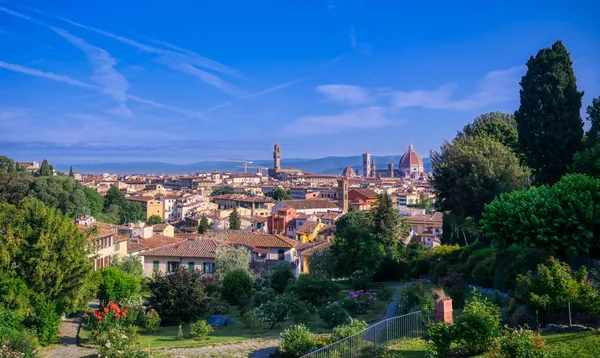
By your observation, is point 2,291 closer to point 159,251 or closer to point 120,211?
point 159,251

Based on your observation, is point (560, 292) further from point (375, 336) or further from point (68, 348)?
point (68, 348)

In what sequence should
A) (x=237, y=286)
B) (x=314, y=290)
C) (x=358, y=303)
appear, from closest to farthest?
(x=358, y=303) < (x=314, y=290) < (x=237, y=286)

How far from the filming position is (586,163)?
72.3 ft

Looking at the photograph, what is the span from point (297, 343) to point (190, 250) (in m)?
22.5

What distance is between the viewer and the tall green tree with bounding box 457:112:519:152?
38.4 m

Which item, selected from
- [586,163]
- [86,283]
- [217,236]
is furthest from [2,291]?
[217,236]

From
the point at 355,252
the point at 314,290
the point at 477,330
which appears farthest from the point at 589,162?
the point at 477,330

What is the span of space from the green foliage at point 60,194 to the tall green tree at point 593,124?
197ft

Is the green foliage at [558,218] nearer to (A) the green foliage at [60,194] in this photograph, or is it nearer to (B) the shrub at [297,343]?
(B) the shrub at [297,343]

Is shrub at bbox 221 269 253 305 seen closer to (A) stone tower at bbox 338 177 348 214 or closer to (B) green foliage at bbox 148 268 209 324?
(B) green foliage at bbox 148 268 209 324

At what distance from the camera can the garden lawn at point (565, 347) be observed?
10.1m

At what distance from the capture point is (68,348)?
57.9 feet

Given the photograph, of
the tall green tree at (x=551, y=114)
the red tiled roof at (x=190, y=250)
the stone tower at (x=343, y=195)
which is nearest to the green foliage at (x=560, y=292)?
the tall green tree at (x=551, y=114)

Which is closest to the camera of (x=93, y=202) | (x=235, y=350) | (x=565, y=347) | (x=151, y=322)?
(x=565, y=347)
